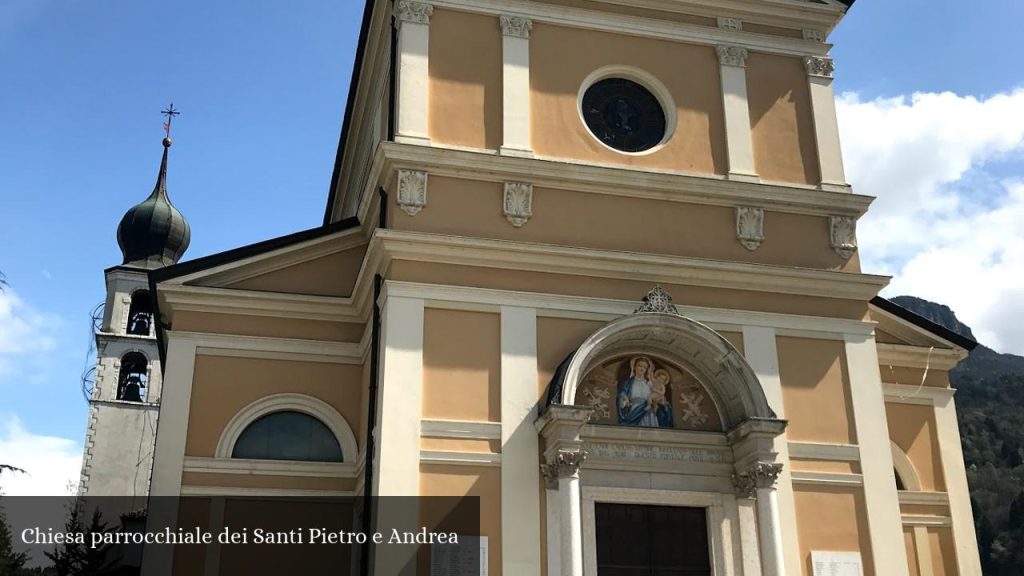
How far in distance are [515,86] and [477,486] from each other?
5898mm

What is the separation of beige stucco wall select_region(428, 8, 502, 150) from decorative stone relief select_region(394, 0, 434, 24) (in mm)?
105

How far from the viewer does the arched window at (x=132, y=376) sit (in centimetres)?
3959

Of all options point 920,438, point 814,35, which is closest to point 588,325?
point 814,35

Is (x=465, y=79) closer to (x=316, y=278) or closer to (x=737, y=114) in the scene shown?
(x=316, y=278)

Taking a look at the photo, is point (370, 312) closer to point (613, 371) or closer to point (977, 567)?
point (613, 371)

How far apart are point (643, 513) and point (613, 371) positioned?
195cm

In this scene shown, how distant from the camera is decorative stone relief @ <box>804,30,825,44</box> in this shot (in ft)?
57.5

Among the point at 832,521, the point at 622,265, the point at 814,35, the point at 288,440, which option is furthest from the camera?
the point at 814,35

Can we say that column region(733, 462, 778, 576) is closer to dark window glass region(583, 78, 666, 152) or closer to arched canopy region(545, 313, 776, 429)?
arched canopy region(545, 313, 776, 429)

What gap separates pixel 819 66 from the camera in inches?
682

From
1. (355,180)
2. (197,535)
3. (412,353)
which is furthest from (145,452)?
(412,353)

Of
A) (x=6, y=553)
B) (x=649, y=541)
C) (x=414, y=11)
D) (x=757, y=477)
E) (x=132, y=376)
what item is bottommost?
(x=6, y=553)

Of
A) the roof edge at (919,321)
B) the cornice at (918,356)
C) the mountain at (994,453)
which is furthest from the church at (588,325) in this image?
the mountain at (994,453)

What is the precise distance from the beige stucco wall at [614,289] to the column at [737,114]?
195 cm
